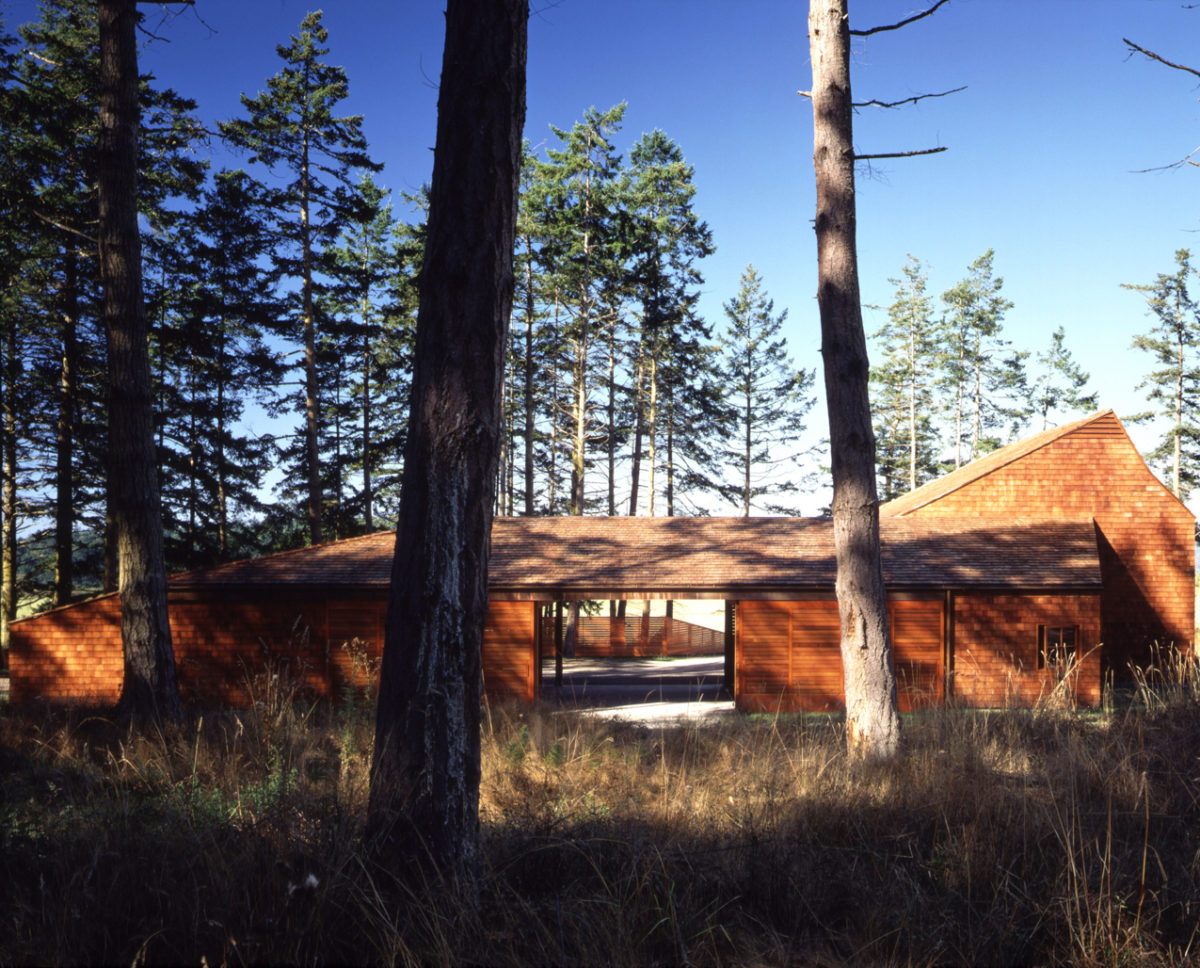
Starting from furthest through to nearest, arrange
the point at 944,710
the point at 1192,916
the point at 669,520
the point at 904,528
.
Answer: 1. the point at 669,520
2. the point at 904,528
3. the point at 944,710
4. the point at 1192,916

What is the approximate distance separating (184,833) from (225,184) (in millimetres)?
24420

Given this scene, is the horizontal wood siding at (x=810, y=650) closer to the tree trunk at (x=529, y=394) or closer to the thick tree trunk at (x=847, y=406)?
the thick tree trunk at (x=847, y=406)

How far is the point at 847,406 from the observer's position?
718cm

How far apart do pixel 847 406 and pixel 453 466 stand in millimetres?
4820

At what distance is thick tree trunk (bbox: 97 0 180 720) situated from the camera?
9289 millimetres

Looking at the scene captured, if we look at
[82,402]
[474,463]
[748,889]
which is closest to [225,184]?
[82,402]

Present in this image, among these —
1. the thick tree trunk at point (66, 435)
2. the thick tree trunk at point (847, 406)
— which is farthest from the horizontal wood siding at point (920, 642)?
the thick tree trunk at point (66, 435)

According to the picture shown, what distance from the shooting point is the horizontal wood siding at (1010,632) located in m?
17.1

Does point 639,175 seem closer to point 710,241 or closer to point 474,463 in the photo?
point 710,241

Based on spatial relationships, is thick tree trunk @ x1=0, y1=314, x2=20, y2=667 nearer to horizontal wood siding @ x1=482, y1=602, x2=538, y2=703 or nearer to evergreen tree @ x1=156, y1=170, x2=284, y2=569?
evergreen tree @ x1=156, y1=170, x2=284, y2=569

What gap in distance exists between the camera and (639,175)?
3050 cm

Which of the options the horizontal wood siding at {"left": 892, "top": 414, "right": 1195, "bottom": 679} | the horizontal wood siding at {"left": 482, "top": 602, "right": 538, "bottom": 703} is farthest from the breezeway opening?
the horizontal wood siding at {"left": 892, "top": 414, "right": 1195, "bottom": 679}

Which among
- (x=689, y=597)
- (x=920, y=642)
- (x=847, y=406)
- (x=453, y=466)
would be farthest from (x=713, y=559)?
(x=453, y=466)

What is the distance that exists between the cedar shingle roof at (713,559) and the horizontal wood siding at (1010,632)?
509 mm
